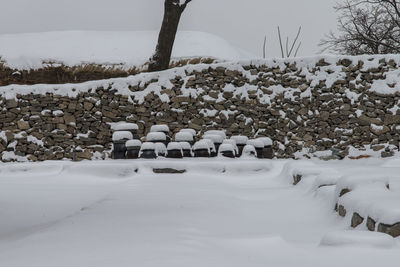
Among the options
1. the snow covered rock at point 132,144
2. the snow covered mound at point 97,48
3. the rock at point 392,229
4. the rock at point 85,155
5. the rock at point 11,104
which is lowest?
the rock at point 85,155

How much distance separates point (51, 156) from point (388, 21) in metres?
12.0

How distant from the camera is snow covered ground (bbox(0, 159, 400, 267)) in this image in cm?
184

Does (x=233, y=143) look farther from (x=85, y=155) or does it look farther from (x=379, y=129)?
(x=85, y=155)

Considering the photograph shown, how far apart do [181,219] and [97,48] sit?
9557mm

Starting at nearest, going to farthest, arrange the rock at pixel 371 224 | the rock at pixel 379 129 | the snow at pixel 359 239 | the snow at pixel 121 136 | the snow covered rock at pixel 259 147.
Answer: the snow at pixel 359 239 < the rock at pixel 371 224 < the snow at pixel 121 136 < the snow covered rock at pixel 259 147 < the rock at pixel 379 129

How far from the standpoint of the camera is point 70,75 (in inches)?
416

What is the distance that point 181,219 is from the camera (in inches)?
105

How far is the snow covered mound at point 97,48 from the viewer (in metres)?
10.6

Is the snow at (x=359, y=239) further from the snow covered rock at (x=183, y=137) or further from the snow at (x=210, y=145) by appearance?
the snow covered rock at (x=183, y=137)

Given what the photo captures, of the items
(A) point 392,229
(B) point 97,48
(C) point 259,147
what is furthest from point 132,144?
(B) point 97,48

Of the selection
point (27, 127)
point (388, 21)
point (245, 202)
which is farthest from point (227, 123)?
point (388, 21)

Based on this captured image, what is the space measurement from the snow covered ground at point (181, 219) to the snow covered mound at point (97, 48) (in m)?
6.05

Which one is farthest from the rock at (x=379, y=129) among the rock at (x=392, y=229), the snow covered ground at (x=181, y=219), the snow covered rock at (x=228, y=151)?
the rock at (x=392, y=229)

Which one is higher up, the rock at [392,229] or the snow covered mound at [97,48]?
the snow covered mound at [97,48]
